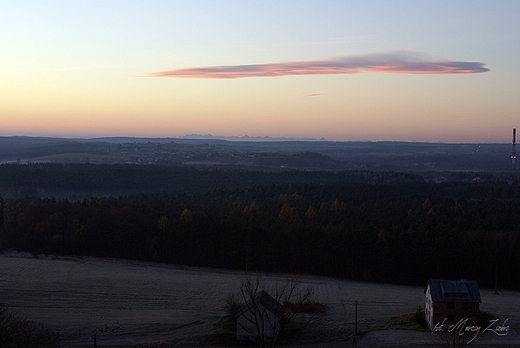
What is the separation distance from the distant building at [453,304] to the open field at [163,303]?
1061mm

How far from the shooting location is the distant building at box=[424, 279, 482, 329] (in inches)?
1252

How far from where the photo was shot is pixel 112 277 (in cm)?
4531

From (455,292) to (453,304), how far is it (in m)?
0.65

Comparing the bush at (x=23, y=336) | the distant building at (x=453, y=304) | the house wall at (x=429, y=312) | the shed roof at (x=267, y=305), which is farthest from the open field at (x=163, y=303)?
the bush at (x=23, y=336)

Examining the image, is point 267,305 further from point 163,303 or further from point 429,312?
point 163,303

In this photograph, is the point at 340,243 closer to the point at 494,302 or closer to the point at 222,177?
the point at 494,302

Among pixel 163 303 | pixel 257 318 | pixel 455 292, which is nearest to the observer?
pixel 257 318

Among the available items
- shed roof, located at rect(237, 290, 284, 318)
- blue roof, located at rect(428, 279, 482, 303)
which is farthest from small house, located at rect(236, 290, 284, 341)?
blue roof, located at rect(428, 279, 482, 303)

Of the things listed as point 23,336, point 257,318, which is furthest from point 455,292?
point 23,336

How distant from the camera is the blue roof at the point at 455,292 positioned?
3194 centimetres

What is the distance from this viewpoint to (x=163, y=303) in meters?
38.3

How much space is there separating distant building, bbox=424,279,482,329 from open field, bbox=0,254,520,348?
1061mm

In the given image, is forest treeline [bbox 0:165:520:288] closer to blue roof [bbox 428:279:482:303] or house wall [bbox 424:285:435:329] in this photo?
house wall [bbox 424:285:435:329]

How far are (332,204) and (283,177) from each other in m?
47.3
